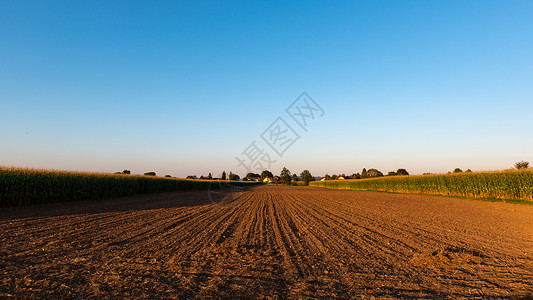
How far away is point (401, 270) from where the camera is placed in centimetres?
448

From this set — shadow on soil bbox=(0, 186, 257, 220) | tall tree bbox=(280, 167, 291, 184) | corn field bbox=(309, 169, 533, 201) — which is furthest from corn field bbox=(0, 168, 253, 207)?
tall tree bbox=(280, 167, 291, 184)

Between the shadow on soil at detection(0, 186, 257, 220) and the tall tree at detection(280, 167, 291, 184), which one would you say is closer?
the shadow on soil at detection(0, 186, 257, 220)

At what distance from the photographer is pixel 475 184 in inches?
861

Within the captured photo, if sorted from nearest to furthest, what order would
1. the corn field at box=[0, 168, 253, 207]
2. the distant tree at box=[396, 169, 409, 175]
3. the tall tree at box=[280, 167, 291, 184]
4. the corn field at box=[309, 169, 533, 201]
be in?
the corn field at box=[0, 168, 253, 207], the corn field at box=[309, 169, 533, 201], the distant tree at box=[396, 169, 409, 175], the tall tree at box=[280, 167, 291, 184]

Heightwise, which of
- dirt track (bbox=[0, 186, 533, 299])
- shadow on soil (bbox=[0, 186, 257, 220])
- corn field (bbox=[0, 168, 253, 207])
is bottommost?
→ dirt track (bbox=[0, 186, 533, 299])

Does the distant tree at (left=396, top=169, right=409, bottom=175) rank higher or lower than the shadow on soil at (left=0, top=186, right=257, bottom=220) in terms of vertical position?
higher

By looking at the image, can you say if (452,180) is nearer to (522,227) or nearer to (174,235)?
(522,227)

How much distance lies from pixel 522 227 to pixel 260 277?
9819 millimetres

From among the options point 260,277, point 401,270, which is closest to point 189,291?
point 260,277

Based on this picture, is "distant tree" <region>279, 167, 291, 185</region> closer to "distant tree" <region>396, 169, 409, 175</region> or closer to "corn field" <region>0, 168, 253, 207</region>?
"distant tree" <region>396, 169, 409, 175</region>

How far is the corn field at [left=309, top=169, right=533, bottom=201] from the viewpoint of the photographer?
17880mm

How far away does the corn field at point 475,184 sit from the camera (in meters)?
17.9

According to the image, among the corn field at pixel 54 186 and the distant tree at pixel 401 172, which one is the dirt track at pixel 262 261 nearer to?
the corn field at pixel 54 186

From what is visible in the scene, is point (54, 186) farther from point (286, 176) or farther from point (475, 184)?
point (286, 176)
